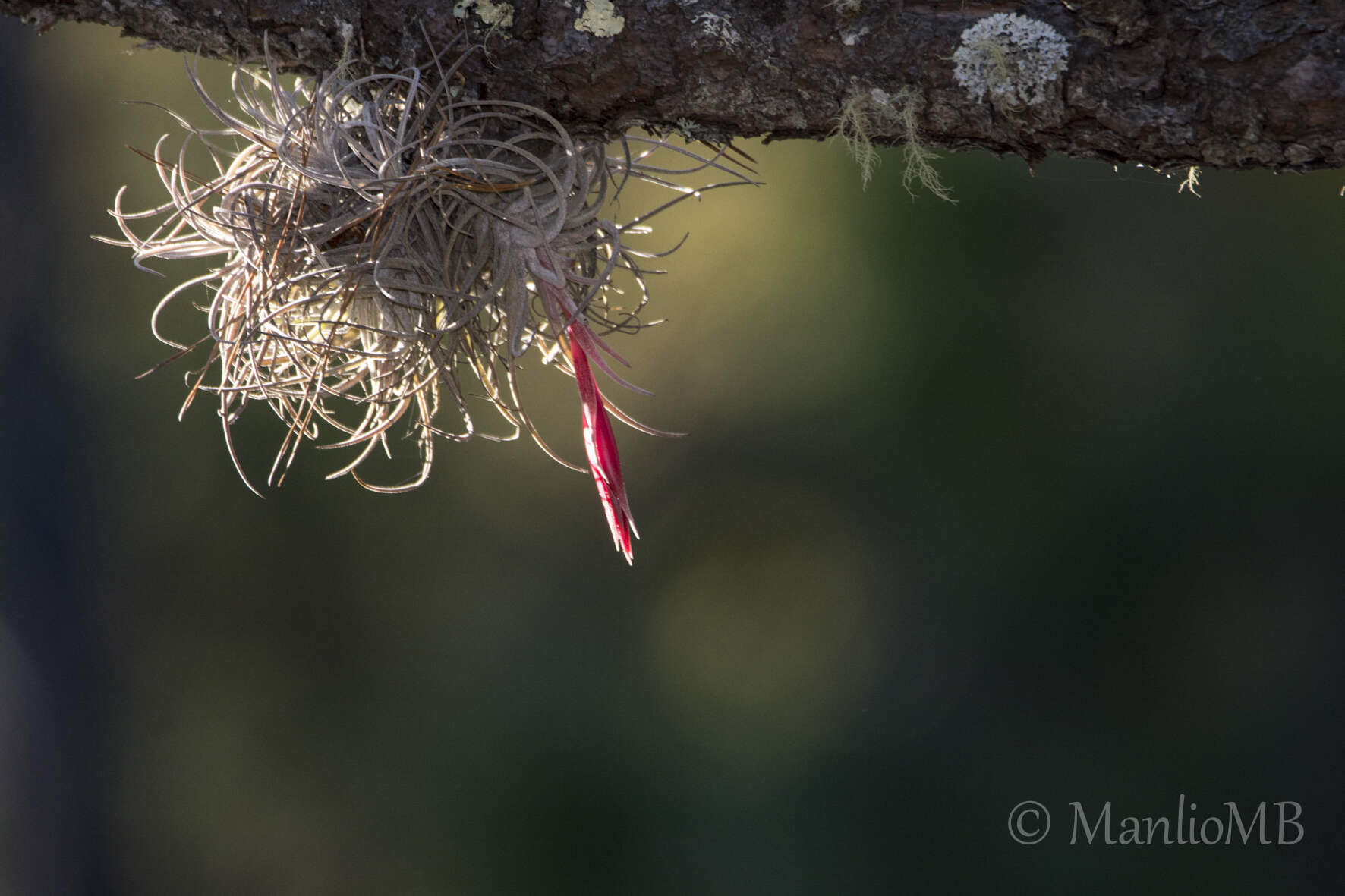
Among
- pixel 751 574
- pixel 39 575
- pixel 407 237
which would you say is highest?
pixel 407 237

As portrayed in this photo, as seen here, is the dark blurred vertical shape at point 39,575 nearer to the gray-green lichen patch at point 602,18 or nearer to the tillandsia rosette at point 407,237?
the tillandsia rosette at point 407,237

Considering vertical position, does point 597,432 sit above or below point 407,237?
below

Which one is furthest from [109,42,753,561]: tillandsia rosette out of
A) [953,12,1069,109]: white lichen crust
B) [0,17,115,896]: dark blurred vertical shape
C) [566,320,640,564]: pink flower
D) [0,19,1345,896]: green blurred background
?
[0,17,115,896]: dark blurred vertical shape

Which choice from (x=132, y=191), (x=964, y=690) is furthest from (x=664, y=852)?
(x=132, y=191)

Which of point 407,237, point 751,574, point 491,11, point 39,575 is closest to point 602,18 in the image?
point 491,11

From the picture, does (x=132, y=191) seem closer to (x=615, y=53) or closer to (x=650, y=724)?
(x=650, y=724)

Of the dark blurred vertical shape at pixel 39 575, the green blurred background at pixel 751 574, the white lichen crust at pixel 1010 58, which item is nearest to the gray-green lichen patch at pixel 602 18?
the white lichen crust at pixel 1010 58

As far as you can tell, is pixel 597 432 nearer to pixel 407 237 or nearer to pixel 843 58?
pixel 407 237
